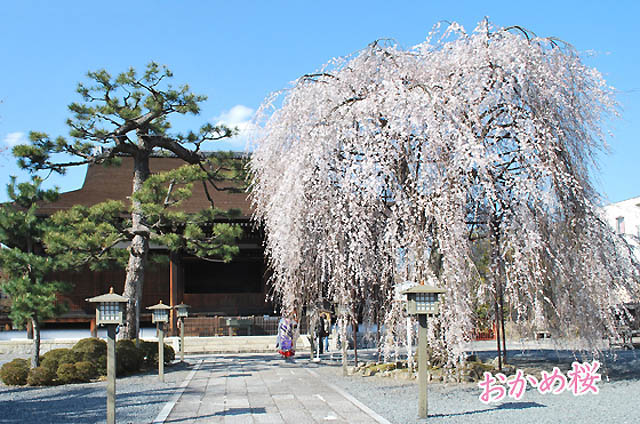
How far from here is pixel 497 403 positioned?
8461mm

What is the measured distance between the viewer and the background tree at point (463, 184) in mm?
9453

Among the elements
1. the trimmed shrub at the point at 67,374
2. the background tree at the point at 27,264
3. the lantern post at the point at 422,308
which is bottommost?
the trimmed shrub at the point at 67,374

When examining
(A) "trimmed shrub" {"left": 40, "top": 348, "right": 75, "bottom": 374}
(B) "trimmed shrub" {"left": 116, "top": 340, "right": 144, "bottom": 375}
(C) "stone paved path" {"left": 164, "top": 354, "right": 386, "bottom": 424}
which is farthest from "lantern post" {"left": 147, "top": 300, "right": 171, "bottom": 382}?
(A) "trimmed shrub" {"left": 40, "top": 348, "right": 75, "bottom": 374}

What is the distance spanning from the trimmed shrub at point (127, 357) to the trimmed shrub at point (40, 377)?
1467mm

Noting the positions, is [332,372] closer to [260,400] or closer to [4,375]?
[260,400]

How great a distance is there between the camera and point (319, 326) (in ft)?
56.1

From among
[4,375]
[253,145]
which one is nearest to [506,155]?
[253,145]

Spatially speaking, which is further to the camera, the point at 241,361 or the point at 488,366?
the point at 241,361

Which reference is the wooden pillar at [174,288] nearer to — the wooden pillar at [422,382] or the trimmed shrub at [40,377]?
the trimmed shrub at [40,377]

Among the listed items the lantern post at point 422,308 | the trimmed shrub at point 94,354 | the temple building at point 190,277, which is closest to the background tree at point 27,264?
the trimmed shrub at point 94,354

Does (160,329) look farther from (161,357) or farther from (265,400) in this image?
(265,400)

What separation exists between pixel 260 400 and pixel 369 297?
317 centimetres

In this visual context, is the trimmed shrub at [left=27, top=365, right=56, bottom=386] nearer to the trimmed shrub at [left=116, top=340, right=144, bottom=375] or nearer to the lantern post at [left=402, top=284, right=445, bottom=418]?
the trimmed shrub at [left=116, top=340, right=144, bottom=375]

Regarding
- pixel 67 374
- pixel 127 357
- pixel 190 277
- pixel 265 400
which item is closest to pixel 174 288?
pixel 190 277
